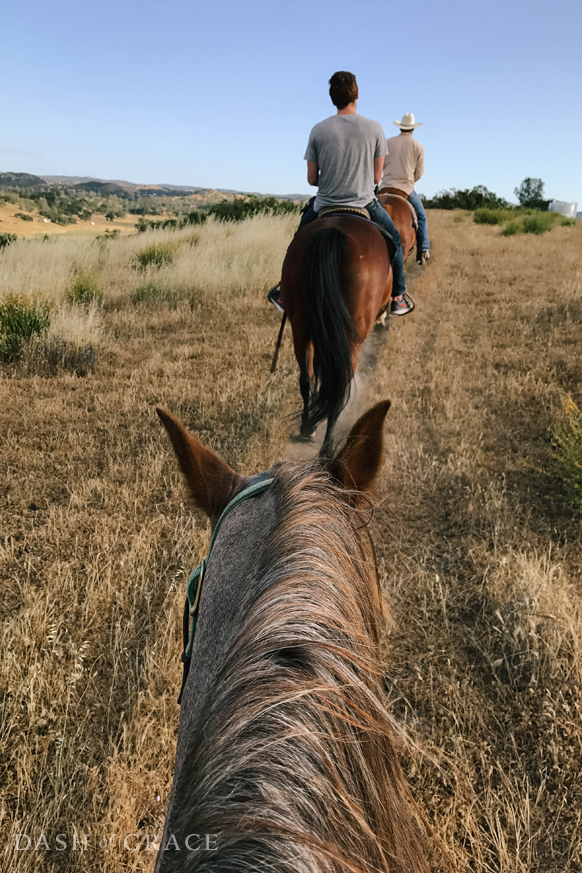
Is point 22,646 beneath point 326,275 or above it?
beneath

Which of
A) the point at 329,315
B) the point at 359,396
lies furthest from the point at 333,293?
the point at 359,396

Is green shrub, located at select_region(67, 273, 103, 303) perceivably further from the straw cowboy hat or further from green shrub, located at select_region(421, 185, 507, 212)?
green shrub, located at select_region(421, 185, 507, 212)

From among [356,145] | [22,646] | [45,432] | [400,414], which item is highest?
[356,145]

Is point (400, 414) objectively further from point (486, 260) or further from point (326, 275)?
point (486, 260)

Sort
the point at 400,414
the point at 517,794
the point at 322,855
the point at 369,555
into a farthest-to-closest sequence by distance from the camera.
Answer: the point at 400,414, the point at 517,794, the point at 369,555, the point at 322,855

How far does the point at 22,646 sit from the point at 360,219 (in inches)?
153

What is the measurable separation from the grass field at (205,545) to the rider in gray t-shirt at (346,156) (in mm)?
1858

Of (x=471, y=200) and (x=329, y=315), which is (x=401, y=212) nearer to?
(x=329, y=315)

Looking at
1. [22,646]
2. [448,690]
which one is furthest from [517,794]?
[22,646]

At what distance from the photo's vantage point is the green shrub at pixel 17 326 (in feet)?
18.0

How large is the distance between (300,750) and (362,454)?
0.64 metres

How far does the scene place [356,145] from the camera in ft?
13.0

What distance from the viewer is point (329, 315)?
12.0 feet

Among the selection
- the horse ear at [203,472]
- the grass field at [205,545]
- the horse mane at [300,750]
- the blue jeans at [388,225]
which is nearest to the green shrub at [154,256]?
the grass field at [205,545]
